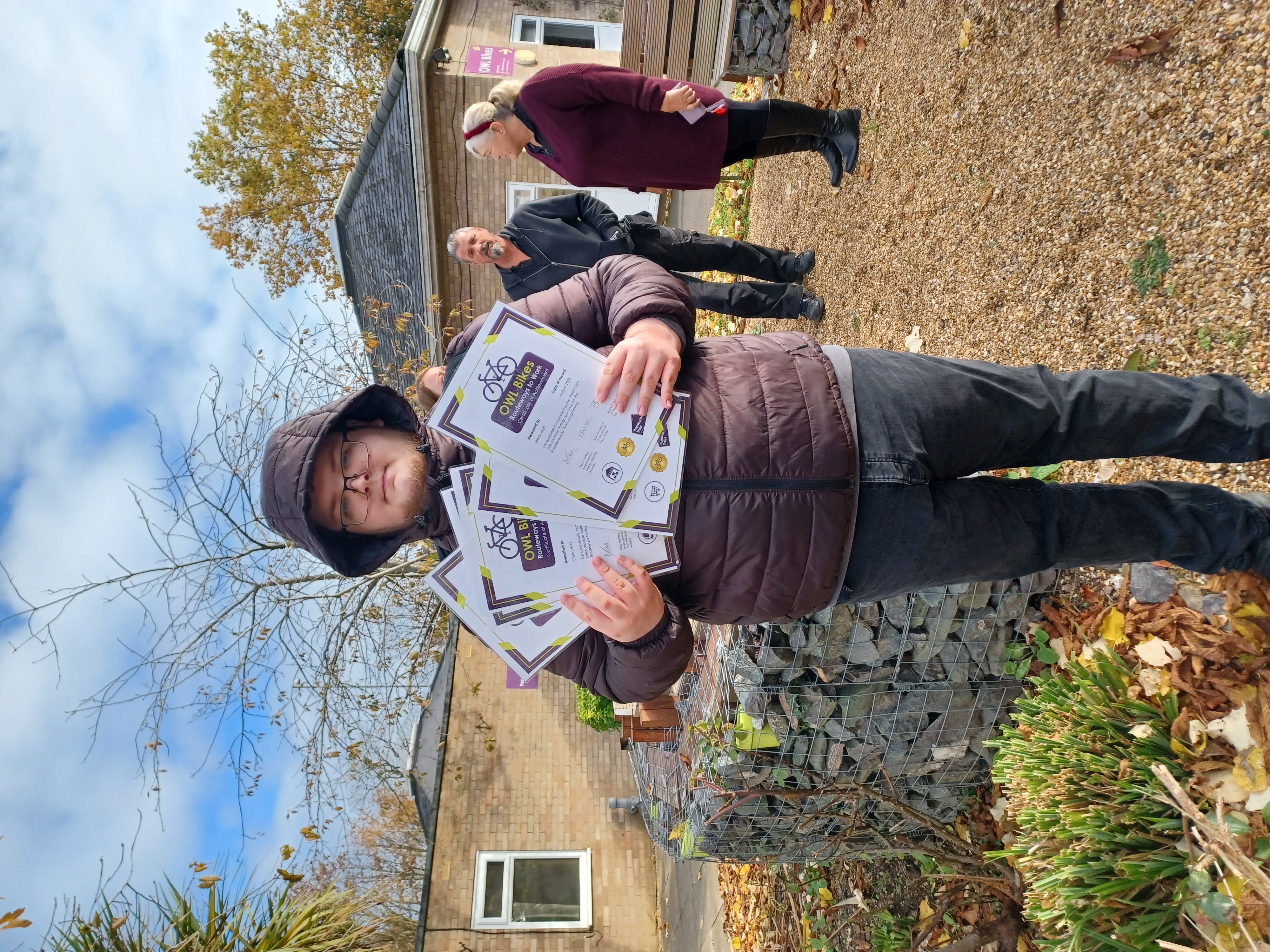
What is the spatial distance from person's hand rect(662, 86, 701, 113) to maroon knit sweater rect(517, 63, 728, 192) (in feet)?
0.14

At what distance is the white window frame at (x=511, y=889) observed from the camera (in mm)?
8305

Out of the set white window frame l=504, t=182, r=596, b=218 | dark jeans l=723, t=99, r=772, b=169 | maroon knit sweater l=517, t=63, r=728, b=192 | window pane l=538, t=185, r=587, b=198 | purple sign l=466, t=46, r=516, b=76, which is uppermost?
purple sign l=466, t=46, r=516, b=76

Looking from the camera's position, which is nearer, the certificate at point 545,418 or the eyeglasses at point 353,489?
the certificate at point 545,418

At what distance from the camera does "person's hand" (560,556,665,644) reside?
1.86 metres

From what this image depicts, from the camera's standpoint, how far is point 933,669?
3.03 metres

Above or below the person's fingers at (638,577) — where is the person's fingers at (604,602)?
below

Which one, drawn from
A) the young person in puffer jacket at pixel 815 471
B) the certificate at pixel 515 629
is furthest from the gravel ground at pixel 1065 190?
the certificate at pixel 515 629

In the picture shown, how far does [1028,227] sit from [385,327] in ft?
26.0

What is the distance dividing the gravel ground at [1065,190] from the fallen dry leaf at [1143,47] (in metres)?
0.02

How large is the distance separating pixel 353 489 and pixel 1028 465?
1.93 meters

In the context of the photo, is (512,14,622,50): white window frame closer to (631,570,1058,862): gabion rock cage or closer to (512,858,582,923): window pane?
(631,570,1058,862): gabion rock cage

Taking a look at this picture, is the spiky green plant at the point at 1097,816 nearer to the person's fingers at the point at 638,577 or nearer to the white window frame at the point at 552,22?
the person's fingers at the point at 638,577

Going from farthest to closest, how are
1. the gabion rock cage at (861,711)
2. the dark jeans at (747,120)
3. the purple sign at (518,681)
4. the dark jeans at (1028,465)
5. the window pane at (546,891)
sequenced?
the window pane at (546,891)
the dark jeans at (747,120)
the gabion rock cage at (861,711)
the purple sign at (518,681)
the dark jeans at (1028,465)

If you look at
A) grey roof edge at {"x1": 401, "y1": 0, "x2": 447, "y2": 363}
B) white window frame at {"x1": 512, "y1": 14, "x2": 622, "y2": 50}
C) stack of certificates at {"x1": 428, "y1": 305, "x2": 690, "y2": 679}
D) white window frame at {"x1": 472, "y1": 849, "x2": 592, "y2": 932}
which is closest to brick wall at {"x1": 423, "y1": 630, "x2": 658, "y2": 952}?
white window frame at {"x1": 472, "y1": 849, "x2": 592, "y2": 932}
